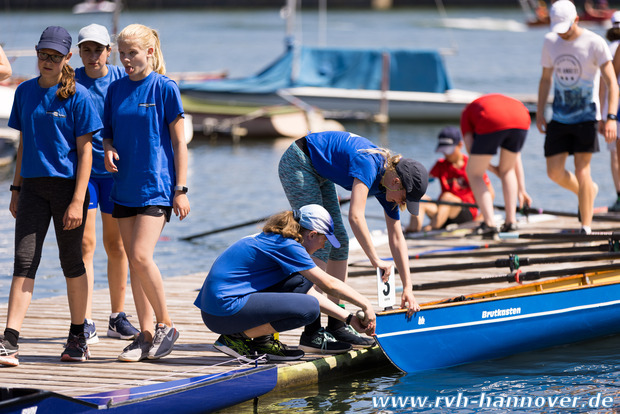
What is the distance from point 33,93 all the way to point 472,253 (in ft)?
15.1

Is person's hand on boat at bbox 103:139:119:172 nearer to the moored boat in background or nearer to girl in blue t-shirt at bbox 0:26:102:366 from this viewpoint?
girl in blue t-shirt at bbox 0:26:102:366

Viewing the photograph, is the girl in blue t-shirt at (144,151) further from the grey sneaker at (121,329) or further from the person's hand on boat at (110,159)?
the grey sneaker at (121,329)

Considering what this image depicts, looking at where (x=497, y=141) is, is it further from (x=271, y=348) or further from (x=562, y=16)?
(x=271, y=348)

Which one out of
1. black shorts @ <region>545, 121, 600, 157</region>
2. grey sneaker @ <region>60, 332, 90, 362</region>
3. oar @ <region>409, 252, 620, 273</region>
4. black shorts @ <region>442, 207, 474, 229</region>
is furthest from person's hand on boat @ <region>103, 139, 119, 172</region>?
black shorts @ <region>442, 207, 474, 229</region>

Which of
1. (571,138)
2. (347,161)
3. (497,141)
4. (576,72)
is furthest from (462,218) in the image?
(347,161)

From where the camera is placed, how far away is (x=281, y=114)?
24.7 metres

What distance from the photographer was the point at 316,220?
5.68 meters

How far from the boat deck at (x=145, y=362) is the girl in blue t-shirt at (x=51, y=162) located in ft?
1.04

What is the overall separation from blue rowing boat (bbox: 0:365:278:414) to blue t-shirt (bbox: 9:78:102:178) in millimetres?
1290

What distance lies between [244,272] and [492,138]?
4.38 meters

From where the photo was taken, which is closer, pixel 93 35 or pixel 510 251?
pixel 93 35

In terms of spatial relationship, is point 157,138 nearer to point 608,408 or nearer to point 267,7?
point 608,408

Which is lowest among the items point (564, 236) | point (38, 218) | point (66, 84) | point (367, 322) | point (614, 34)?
point (564, 236)

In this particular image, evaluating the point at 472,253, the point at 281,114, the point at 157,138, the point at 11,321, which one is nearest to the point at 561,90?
the point at 472,253
